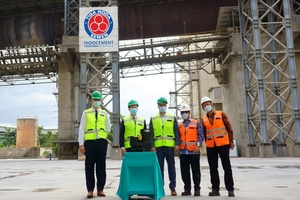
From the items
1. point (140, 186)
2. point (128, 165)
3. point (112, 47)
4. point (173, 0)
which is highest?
point (173, 0)

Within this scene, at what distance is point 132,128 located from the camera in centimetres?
632

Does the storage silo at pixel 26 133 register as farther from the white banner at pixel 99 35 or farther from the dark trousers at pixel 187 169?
the dark trousers at pixel 187 169

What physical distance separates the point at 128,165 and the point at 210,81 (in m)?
42.7

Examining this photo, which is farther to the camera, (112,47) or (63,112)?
(63,112)

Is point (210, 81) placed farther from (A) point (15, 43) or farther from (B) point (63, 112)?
(A) point (15, 43)

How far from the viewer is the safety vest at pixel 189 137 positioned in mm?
6353

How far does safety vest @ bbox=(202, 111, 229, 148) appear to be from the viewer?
242 inches

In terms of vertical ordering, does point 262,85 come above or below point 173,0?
below

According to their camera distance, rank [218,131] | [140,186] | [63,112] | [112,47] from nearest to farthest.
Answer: [140,186], [218,131], [112,47], [63,112]

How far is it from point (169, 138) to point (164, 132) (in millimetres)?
155

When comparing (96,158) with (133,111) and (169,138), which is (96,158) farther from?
(169,138)

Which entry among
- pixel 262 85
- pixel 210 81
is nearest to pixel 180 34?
pixel 262 85

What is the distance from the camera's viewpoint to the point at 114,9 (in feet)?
74.3

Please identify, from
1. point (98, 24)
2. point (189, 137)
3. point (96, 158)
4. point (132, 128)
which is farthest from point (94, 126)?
point (98, 24)
